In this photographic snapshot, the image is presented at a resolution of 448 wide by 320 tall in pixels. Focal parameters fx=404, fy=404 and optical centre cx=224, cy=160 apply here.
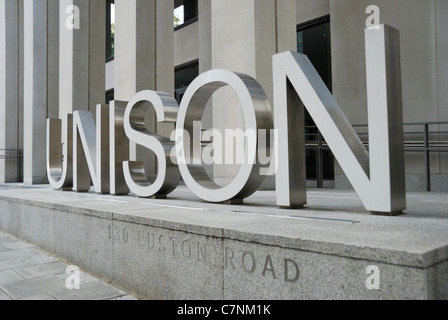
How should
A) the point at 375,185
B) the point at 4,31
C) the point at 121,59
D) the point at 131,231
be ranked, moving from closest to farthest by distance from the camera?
the point at 375,185, the point at 131,231, the point at 121,59, the point at 4,31

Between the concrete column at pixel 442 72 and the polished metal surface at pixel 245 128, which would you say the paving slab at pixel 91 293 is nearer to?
the polished metal surface at pixel 245 128

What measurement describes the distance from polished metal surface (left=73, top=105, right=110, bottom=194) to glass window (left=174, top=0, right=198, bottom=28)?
1013 centimetres

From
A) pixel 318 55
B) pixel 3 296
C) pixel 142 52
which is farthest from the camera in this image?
pixel 318 55

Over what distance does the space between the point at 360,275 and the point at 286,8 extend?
6414 millimetres

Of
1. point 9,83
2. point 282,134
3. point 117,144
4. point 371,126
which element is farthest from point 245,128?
point 9,83

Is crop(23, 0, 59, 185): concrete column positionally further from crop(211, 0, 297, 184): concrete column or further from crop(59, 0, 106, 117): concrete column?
crop(211, 0, 297, 184): concrete column

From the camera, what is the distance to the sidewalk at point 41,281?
13.3 ft

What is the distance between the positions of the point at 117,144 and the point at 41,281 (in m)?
2.57

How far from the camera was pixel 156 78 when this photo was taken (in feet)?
33.6

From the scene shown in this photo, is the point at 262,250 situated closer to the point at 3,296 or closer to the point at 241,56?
the point at 3,296

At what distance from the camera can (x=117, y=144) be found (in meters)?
6.54

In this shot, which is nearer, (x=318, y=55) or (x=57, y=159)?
(x=57, y=159)
